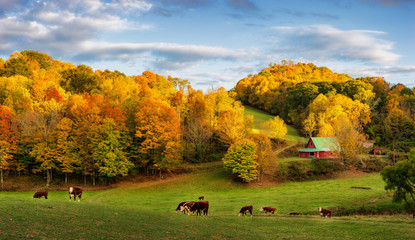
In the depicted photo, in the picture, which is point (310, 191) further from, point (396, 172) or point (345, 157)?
point (345, 157)

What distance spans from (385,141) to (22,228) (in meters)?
104

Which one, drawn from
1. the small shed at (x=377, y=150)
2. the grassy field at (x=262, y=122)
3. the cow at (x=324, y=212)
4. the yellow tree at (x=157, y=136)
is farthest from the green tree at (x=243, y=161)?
the small shed at (x=377, y=150)

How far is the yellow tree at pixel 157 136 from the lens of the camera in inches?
2771

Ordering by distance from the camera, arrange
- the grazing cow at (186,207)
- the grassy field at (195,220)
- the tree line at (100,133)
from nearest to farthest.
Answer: the grassy field at (195,220), the grazing cow at (186,207), the tree line at (100,133)

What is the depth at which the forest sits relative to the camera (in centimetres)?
6581

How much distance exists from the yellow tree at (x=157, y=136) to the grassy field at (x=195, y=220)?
44.7 ft

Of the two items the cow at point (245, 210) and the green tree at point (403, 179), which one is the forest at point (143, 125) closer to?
the cow at point (245, 210)

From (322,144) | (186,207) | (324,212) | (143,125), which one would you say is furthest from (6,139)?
(322,144)

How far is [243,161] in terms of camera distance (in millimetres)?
66062

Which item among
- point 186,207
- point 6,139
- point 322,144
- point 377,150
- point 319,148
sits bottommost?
point 186,207

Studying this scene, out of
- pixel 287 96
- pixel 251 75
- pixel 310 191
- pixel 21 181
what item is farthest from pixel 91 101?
pixel 251 75

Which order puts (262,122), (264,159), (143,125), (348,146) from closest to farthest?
(264,159) → (143,125) → (348,146) → (262,122)

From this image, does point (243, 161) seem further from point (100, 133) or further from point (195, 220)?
point (195, 220)

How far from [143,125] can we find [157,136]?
4653 mm
